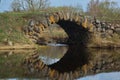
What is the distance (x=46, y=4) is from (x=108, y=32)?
16.2 m

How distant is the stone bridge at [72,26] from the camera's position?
116ft

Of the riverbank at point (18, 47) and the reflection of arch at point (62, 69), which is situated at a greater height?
the reflection of arch at point (62, 69)

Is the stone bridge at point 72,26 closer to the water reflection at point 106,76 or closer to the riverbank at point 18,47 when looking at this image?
→ the riverbank at point 18,47

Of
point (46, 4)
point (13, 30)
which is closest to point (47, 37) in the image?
point (46, 4)

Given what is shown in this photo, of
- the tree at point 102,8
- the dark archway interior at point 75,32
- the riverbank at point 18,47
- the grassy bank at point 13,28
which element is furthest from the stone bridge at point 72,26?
the tree at point 102,8

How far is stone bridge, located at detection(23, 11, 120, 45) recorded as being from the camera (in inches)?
1394

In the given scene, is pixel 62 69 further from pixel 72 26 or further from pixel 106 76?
pixel 72 26

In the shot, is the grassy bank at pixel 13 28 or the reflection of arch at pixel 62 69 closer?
the reflection of arch at pixel 62 69

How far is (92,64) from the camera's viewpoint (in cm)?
2453

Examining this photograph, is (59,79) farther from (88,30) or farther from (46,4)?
(46,4)

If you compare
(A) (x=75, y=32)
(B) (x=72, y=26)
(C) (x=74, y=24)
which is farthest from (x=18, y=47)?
(A) (x=75, y=32)

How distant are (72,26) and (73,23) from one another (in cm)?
158

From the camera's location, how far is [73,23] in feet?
129

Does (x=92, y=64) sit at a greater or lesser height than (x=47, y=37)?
greater
